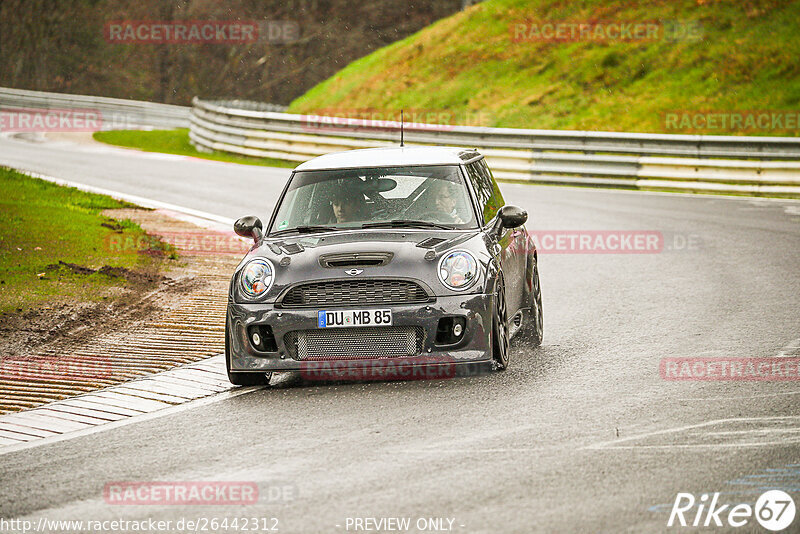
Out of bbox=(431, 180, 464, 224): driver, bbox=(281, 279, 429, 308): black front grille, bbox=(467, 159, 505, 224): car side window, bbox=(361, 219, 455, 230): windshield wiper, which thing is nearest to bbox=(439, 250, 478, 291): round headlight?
bbox=(281, 279, 429, 308): black front grille

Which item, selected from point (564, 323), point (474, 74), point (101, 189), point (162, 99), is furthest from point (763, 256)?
point (162, 99)

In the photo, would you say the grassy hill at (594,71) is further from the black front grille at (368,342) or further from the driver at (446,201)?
the black front grille at (368,342)

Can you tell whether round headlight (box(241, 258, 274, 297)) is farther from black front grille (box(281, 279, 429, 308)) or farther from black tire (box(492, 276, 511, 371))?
black tire (box(492, 276, 511, 371))

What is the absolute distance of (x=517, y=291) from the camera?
888cm

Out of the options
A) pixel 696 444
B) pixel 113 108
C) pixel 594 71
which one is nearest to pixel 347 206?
pixel 696 444

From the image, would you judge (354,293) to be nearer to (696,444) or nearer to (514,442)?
(514,442)

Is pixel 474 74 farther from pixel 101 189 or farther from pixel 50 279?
pixel 50 279

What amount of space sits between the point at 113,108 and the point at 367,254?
3450cm

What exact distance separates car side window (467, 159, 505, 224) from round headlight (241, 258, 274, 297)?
5.65 ft

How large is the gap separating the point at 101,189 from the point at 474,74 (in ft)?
55.6

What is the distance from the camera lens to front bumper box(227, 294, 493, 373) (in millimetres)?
7598

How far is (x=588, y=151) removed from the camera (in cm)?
2238

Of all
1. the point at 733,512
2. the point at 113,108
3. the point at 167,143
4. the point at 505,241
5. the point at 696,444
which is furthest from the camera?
the point at 113,108

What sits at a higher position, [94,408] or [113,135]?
[113,135]
